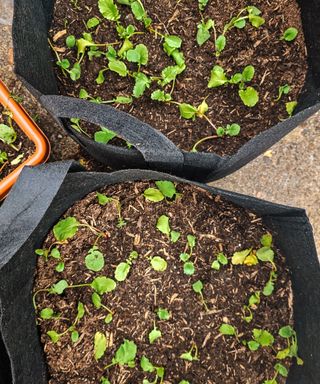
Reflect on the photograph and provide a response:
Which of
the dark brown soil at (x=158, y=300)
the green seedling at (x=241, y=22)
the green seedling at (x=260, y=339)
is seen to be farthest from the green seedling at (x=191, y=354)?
the green seedling at (x=241, y=22)

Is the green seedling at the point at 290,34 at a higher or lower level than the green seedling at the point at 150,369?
higher

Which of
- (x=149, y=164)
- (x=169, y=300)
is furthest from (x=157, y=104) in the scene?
(x=169, y=300)

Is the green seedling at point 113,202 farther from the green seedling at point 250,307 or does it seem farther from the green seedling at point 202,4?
the green seedling at point 202,4

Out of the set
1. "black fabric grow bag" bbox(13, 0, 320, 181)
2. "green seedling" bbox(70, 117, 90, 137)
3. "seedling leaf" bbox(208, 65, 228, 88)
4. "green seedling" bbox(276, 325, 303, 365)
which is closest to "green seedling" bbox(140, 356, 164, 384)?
"green seedling" bbox(276, 325, 303, 365)

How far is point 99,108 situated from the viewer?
100cm

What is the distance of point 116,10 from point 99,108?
1.14 ft

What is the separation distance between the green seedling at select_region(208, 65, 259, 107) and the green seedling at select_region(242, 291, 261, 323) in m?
0.44

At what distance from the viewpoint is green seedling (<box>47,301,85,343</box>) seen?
44.2 inches

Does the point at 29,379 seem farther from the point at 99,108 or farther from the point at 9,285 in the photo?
the point at 99,108

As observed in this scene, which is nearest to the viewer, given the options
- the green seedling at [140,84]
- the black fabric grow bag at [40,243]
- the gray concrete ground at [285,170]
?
the black fabric grow bag at [40,243]

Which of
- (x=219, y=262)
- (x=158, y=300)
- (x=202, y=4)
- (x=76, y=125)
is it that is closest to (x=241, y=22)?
(x=202, y=4)

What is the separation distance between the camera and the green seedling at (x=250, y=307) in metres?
1.16

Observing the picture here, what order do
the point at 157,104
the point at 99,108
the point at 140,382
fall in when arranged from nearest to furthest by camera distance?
the point at 99,108 < the point at 140,382 < the point at 157,104

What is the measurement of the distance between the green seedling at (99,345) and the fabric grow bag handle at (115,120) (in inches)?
15.9
